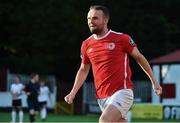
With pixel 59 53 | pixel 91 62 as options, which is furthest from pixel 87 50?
pixel 59 53

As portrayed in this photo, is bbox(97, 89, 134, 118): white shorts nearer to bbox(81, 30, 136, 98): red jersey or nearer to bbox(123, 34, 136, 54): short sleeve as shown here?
bbox(81, 30, 136, 98): red jersey

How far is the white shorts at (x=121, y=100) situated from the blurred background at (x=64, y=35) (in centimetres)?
3133

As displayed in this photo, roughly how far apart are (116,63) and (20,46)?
117 feet

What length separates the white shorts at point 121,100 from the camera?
9172 mm

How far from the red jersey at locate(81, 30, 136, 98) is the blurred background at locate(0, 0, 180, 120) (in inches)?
1234

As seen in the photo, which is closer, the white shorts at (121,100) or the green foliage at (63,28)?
the white shorts at (121,100)

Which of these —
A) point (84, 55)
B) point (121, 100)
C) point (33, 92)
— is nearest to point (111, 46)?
point (84, 55)

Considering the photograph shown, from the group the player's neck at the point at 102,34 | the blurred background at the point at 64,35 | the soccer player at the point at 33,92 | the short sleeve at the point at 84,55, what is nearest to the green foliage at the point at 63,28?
the blurred background at the point at 64,35

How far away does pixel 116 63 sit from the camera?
Result: 9.30 m

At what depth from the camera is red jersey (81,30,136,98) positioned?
30.5 ft

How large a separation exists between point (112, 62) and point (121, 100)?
1.82ft

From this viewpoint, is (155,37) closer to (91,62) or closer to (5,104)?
(5,104)

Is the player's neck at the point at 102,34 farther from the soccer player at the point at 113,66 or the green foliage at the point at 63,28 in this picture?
the green foliage at the point at 63,28

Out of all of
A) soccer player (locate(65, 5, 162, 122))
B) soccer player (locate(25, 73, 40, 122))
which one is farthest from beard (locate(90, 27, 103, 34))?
soccer player (locate(25, 73, 40, 122))
